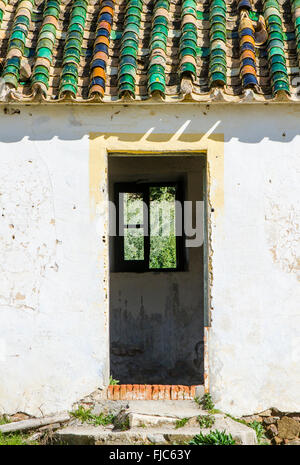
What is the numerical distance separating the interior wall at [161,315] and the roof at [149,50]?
3.22m

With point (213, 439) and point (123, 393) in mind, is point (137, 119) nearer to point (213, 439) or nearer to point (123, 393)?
point (123, 393)

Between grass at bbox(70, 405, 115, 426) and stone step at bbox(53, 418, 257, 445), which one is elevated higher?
grass at bbox(70, 405, 115, 426)

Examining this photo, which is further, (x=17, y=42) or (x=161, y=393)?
(x=17, y=42)

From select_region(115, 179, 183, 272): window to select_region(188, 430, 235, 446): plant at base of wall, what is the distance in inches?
198

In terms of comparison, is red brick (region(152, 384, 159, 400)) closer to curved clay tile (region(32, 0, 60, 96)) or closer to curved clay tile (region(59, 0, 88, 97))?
curved clay tile (region(59, 0, 88, 97))

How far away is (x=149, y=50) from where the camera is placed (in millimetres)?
7176

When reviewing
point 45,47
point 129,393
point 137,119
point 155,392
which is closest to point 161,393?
point 155,392

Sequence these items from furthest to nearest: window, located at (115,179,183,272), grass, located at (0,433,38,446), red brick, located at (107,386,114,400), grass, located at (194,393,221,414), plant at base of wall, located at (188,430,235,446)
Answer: window, located at (115,179,183,272) < red brick, located at (107,386,114,400) < grass, located at (194,393,221,414) < grass, located at (0,433,38,446) < plant at base of wall, located at (188,430,235,446)

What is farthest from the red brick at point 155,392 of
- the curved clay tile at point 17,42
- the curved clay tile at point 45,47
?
the curved clay tile at point 17,42

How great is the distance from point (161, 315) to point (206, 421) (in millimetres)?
4333

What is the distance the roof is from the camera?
6699 millimetres

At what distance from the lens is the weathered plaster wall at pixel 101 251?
6.86 metres

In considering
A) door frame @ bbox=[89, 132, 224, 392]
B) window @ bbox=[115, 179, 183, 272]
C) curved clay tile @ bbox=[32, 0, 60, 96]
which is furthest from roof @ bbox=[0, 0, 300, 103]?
window @ bbox=[115, 179, 183, 272]

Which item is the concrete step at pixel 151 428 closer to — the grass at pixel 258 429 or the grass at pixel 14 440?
the grass at pixel 258 429
